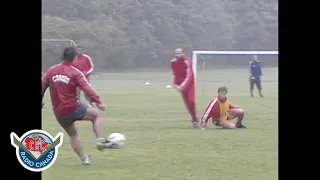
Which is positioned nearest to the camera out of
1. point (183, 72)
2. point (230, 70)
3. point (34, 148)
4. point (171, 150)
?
point (34, 148)

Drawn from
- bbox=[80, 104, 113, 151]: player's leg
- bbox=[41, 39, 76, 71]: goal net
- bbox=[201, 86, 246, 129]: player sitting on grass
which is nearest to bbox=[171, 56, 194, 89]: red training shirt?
bbox=[201, 86, 246, 129]: player sitting on grass

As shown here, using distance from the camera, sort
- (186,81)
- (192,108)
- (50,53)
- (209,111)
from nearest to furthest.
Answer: (209,111) → (192,108) → (186,81) → (50,53)

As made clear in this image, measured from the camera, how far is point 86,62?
1739 cm

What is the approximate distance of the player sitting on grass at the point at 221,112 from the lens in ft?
47.0

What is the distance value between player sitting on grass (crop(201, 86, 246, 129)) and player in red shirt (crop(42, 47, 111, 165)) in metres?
4.98

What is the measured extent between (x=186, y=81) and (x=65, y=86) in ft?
19.5

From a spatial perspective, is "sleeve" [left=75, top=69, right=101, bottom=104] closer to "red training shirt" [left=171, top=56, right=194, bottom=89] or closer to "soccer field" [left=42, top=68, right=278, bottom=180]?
"soccer field" [left=42, top=68, right=278, bottom=180]

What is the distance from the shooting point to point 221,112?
1440 centimetres

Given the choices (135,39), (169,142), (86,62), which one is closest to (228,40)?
(135,39)

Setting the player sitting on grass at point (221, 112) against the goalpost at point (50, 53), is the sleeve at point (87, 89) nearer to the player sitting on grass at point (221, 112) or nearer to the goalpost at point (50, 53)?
the player sitting on grass at point (221, 112)

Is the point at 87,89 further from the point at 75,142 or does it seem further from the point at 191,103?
the point at 191,103

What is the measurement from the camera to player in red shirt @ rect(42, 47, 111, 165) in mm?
9250

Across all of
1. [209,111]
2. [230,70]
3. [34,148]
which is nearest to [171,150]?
[209,111]
